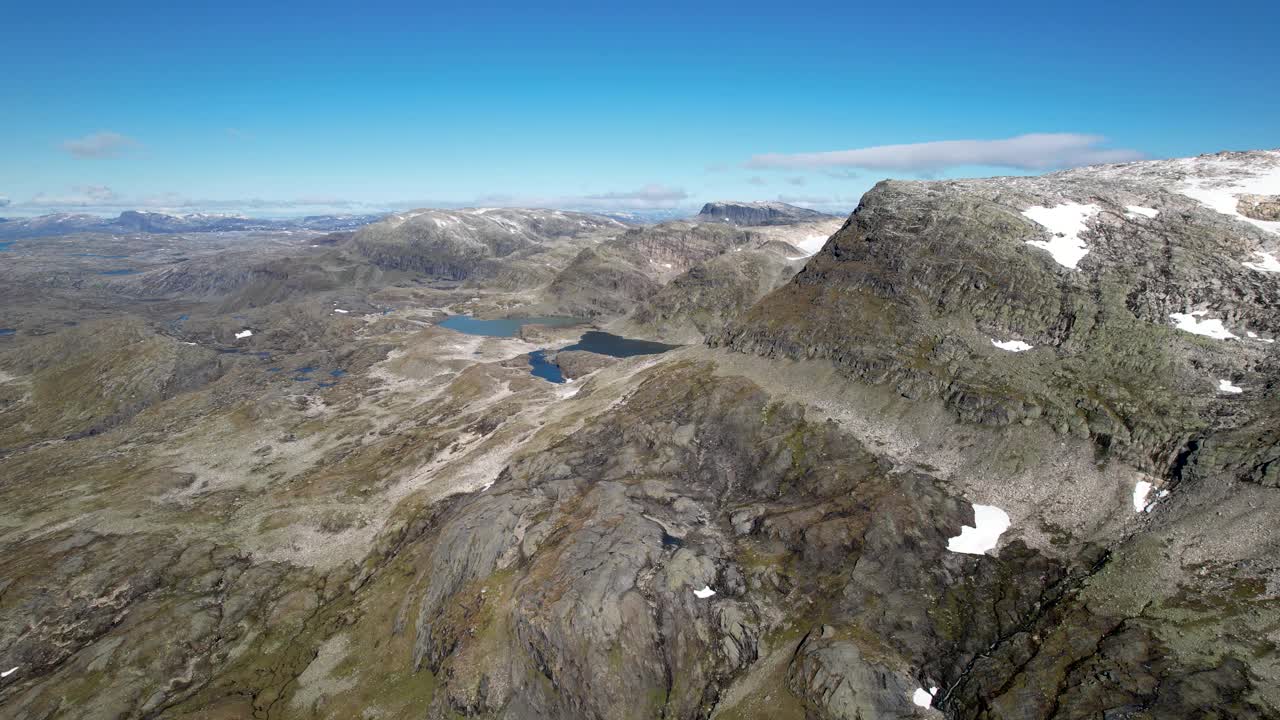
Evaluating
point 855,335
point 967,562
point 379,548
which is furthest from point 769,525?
point 379,548

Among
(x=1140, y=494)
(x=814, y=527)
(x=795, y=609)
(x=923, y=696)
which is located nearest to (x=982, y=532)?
(x=1140, y=494)

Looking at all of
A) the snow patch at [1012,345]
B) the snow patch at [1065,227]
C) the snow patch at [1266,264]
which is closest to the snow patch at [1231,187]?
the snow patch at [1266,264]

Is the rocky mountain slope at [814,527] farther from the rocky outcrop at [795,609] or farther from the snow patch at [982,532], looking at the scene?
the snow patch at [982,532]

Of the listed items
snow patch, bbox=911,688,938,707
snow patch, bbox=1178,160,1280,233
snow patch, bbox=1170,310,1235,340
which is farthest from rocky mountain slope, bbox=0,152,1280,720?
snow patch, bbox=1178,160,1280,233

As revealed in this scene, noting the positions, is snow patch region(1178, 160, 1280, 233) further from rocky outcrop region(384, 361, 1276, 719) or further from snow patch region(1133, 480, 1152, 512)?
rocky outcrop region(384, 361, 1276, 719)

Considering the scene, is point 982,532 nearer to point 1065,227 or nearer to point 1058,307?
point 1058,307

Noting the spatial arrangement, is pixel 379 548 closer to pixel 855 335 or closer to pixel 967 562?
pixel 967 562
